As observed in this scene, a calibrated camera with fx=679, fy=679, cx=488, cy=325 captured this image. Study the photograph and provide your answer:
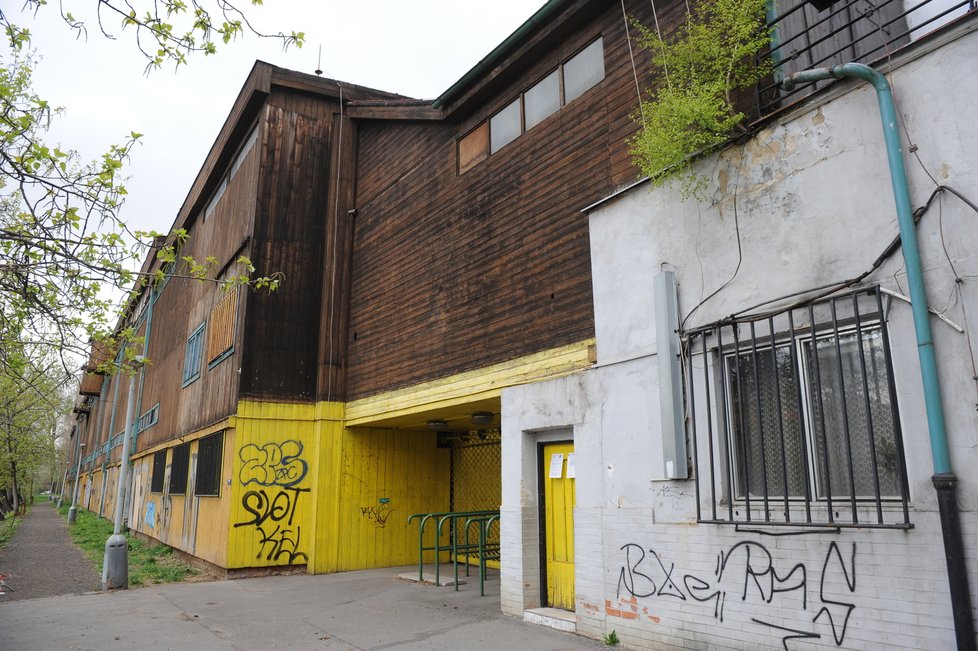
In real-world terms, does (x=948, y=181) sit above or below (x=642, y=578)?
above

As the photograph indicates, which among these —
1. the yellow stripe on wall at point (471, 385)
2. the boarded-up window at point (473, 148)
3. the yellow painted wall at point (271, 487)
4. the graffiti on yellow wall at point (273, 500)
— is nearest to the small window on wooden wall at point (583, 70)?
the boarded-up window at point (473, 148)

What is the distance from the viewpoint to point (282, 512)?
41.2 ft

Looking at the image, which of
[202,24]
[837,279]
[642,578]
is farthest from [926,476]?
[202,24]

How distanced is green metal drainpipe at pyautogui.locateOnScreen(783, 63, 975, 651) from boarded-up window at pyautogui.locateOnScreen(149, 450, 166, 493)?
1921 centimetres

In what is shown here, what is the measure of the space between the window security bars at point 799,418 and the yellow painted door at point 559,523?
90.5 inches

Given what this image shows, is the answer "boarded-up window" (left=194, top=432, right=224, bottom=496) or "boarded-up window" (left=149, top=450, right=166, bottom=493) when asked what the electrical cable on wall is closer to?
"boarded-up window" (left=194, top=432, right=224, bottom=496)

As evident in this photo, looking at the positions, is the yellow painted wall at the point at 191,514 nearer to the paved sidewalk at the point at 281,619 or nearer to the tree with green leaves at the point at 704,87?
the paved sidewalk at the point at 281,619

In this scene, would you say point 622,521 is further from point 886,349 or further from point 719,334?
point 886,349

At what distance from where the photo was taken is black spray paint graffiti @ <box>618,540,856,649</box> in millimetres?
5020

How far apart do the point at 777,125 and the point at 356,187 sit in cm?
1011

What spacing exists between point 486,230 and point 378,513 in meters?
6.47

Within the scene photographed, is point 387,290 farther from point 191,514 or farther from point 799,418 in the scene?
point 799,418

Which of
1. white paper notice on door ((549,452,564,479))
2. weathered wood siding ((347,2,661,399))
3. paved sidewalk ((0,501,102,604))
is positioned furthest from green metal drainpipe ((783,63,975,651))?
paved sidewalk ((0,501,102,604))

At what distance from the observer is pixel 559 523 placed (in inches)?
329
